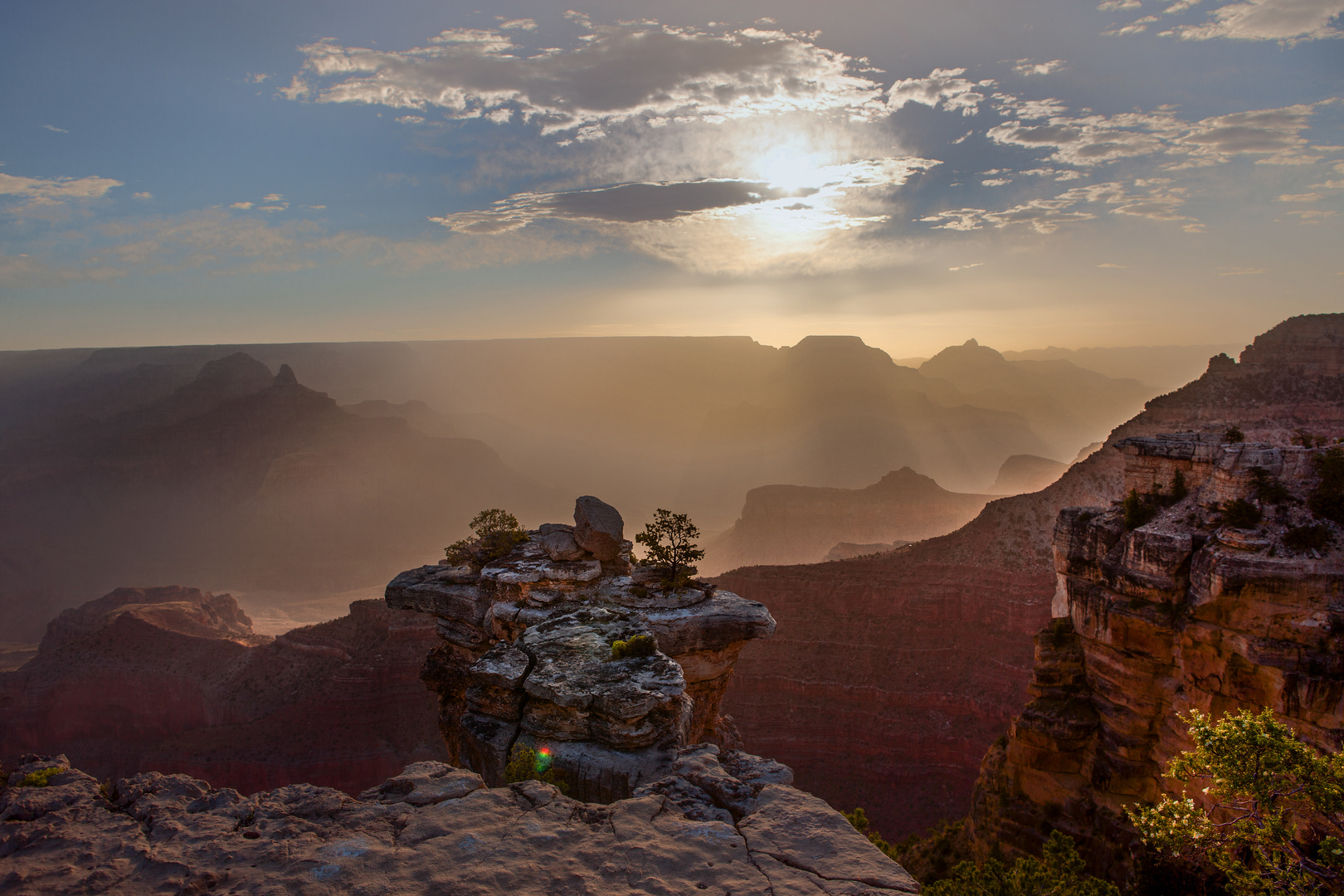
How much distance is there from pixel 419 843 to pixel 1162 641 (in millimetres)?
19137

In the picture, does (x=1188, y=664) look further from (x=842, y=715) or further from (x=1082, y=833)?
(x=842, y=715)

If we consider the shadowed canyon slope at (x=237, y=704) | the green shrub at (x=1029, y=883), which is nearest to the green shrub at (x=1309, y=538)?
the green shrub at (x=1029, y=883)

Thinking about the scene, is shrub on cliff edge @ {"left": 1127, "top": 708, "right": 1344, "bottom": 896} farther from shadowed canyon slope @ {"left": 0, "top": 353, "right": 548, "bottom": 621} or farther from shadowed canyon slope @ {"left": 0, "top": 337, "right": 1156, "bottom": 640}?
shadowed canyon slope @ {"left": 0, "top": 353, "right": 548, "bottom": 621}

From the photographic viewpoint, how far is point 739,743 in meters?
23.5

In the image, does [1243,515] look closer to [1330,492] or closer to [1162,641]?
[1330,492]

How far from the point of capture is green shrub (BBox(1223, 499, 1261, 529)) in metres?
15.2

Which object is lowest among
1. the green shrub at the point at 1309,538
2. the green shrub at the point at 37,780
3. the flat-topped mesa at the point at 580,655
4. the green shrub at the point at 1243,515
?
the flat-topped mesa at the point at 580,655

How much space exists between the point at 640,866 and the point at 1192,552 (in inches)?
685

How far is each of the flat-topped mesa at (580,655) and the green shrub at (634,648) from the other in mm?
107

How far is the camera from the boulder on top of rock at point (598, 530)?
833 inches

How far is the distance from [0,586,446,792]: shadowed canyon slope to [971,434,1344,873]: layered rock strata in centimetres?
2944

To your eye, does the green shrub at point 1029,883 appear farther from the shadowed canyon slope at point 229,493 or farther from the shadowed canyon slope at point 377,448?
the shadowed canyon slope at point 229,493

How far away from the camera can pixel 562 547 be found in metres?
21.3

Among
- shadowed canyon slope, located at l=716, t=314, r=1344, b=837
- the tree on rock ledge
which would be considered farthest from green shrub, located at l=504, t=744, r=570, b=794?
shadowed canyon slope, located at l=716, t=314, r=1344, b=837
